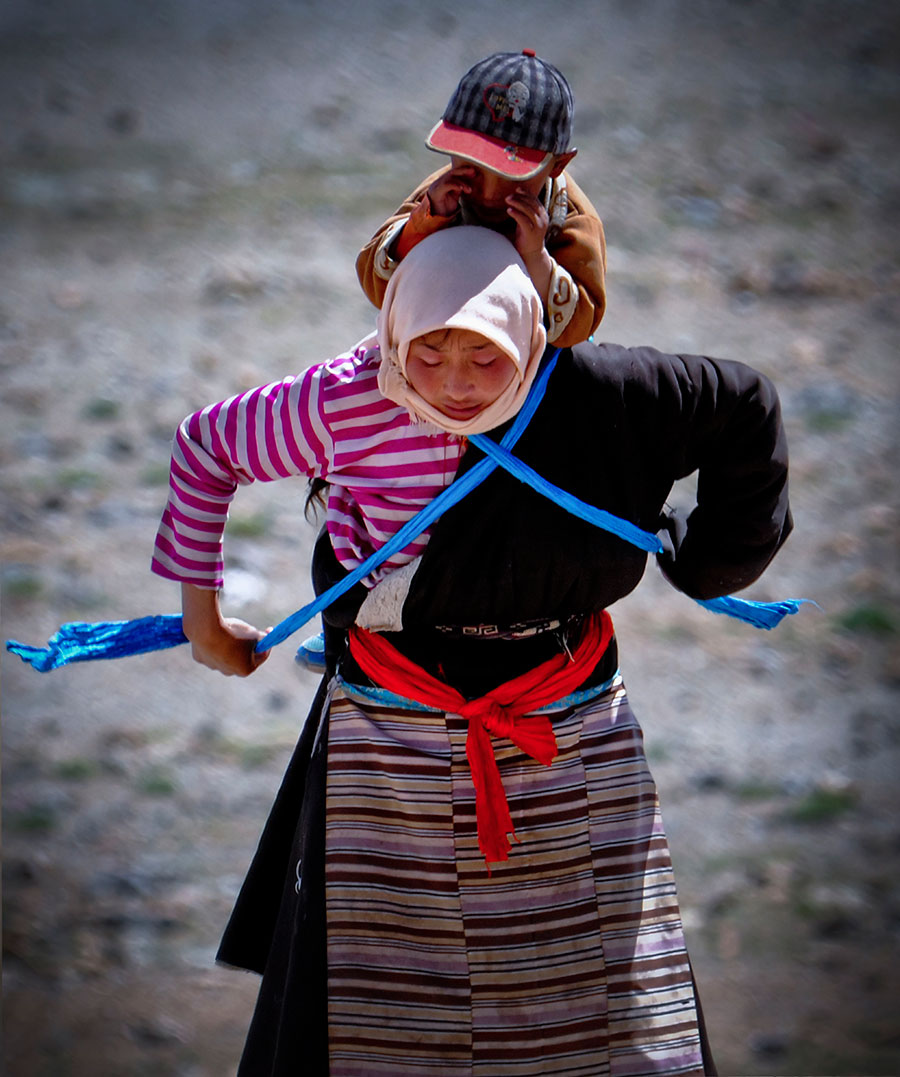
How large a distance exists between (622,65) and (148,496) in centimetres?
312

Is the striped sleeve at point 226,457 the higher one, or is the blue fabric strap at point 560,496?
the striped sleeve at point 226,457

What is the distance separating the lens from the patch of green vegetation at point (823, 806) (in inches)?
143

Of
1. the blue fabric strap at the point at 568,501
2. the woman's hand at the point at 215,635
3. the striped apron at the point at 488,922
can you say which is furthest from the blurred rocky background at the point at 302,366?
the blue fabric strap at the point at 568,501

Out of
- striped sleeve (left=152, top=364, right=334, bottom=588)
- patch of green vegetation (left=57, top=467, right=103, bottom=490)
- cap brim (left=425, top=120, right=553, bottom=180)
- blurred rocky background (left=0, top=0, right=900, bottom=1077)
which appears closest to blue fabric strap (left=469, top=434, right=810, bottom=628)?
striped sleeve (left=152, top=364, right=334, bottom=588)

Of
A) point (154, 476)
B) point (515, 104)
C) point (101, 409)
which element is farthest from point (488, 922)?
point (101, 409)

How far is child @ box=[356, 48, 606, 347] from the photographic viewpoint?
1.76m

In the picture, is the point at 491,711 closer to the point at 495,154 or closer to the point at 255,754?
the point at 495,154

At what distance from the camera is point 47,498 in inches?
181

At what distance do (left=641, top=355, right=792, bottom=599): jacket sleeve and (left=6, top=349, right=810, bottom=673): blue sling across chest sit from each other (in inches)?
3.5

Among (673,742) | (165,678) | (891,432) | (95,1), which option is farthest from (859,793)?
(95,1)

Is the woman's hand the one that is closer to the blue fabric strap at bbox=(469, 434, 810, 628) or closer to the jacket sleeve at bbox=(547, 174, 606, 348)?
the blue fabric strap at bbox=(469, 434, 810, 628)

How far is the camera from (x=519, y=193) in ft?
5.86

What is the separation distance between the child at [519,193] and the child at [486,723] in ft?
0.40

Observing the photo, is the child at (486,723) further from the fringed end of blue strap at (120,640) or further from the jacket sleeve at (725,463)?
the fringed end of blue strap at (120,640)
